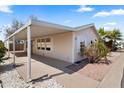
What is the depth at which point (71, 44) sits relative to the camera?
11.3 metres

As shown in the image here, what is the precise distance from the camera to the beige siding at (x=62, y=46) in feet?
37.6

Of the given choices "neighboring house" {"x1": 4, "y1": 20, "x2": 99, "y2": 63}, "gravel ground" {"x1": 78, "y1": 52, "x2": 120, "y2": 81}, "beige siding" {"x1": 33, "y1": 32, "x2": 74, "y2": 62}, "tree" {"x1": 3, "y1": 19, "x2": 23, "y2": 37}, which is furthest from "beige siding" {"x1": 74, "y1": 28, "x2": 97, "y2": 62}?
"tree" {"x1": 3, "y1": 19, "x2": 23, "y2": 37}

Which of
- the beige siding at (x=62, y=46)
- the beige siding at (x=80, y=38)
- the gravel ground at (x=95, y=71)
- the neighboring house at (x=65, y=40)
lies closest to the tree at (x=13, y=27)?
the neighboring house at (x=65, y=40)

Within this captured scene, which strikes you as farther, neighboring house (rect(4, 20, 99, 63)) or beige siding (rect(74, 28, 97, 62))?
beige siding (rect(74, 28, 97, 62))

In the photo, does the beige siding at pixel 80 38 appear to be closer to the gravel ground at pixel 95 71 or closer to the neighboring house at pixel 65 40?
the neighboring house at pixel 65 40

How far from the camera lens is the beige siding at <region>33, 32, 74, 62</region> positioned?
11.5 metres

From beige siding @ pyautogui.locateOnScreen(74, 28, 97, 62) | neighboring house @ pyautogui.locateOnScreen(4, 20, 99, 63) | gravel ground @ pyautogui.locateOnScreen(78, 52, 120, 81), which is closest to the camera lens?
gravel ground @ pyautogui.locateOnScreen(78, 52, 120, 81)

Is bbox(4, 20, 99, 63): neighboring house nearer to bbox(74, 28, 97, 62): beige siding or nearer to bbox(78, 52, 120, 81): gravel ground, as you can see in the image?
bbox(74, 28, 97, 62): beige siding

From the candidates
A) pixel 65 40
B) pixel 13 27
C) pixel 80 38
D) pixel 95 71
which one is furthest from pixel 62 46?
pixel 13 27

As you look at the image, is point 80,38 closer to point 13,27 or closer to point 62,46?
point 62,46

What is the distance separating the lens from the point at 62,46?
12.6 meters
